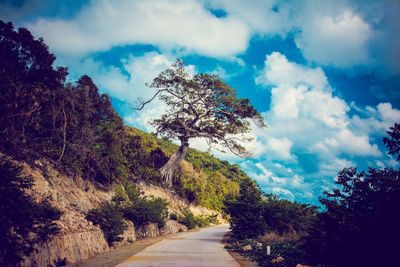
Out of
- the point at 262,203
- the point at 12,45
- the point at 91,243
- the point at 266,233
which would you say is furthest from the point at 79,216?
the point at 262,203

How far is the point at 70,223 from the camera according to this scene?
437 inches

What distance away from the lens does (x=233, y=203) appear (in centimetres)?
2106

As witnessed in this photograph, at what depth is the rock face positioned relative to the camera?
8.58 m

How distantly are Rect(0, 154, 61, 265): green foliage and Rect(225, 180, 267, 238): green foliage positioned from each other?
13234 millimetres

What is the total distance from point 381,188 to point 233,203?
15.2m

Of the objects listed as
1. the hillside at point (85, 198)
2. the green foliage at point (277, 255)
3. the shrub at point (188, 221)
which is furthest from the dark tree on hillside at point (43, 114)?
the shrub at point (188, 221)

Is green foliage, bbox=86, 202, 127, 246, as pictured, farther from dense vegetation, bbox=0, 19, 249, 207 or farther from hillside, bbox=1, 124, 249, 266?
dense vegetation, bbox=0, 19, 249, 207

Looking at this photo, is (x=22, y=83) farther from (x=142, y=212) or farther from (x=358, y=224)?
(x=358, y=224)

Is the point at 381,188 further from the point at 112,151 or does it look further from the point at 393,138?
the point at 112,151

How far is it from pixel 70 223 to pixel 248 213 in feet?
38.4

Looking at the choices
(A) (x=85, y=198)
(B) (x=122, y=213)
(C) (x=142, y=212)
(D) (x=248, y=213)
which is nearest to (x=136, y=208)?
(C) (x=142, y=212)

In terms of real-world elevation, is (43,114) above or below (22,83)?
below

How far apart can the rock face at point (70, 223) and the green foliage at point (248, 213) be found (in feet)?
19.3

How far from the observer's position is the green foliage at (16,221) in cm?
643
